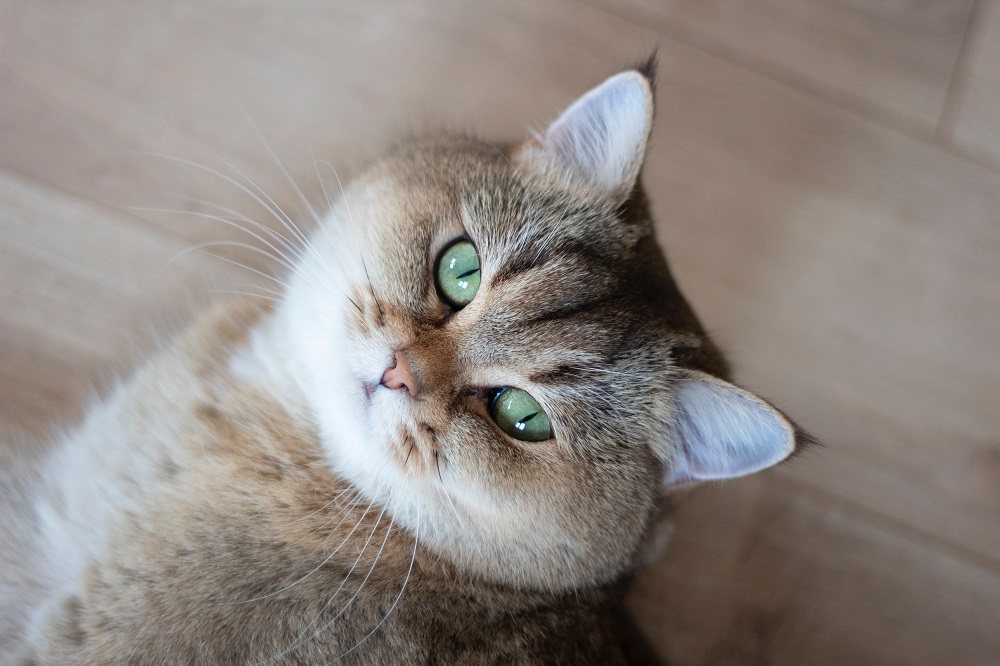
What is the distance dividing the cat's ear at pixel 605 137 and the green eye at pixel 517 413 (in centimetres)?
48

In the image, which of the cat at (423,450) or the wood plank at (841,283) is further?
the wood plank at (841,283)

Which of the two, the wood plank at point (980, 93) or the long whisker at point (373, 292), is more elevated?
the long whisker at point (373, 292)

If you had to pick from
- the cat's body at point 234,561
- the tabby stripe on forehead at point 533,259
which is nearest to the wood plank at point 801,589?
the cat's body at point 234,561

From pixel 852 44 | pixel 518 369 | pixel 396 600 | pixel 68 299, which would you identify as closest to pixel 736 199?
pixel 852 44

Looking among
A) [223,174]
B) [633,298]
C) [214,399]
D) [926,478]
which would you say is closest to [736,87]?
[633,298]

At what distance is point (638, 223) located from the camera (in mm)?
1494

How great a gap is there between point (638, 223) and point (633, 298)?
0.70 ft

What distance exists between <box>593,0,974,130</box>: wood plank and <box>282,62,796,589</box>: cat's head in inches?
37.2

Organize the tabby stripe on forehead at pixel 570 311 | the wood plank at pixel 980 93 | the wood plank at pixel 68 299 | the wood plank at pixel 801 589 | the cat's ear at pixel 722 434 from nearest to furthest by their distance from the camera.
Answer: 1. the cat's ear at pixel 722 434
2. the tabby stripe on forehead at pixel 570 311
3. the wood plank at pixel 68 299
4. the wood plank at pixel 801 589
5. the wood plank at pixel 980 93

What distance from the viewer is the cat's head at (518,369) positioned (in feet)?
4.17

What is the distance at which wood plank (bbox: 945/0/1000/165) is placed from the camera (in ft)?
7.04

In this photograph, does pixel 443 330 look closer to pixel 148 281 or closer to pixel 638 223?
pixel 638 223

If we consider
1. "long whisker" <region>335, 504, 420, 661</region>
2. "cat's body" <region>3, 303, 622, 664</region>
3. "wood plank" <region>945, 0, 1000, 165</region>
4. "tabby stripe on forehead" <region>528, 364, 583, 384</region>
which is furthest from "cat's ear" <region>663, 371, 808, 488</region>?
"wood plank" <region>945, 0, 1000, 165</region>

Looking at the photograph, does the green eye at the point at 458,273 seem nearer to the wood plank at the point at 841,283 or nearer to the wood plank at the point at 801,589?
the wood plank at the point at 841,283
